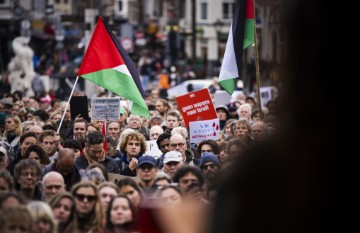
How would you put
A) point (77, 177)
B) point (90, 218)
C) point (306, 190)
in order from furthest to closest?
point (77, 177), point (90, 218), point (306, 190)

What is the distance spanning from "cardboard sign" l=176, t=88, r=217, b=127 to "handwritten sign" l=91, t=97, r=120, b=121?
836 mm

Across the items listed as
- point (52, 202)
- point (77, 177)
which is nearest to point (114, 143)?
point (77, 177)

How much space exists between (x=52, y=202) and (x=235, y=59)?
927cm

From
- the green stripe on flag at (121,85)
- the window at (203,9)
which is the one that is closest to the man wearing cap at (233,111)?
the green stripe on flag at (121,85)

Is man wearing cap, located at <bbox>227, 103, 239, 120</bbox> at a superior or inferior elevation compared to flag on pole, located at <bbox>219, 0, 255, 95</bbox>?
inferior

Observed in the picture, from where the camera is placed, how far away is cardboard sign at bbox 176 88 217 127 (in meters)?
15.3

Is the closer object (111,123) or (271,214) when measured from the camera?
(271,214)

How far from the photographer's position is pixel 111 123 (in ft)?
52.7

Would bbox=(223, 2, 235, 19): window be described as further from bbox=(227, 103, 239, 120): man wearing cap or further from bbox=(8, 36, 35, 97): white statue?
bbox=(227, 103, 239, 120): man wearing cap

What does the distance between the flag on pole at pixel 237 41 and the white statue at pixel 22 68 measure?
21.7 metres

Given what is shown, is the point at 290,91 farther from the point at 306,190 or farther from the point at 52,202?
the point at 52,202

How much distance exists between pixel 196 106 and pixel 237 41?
1.65 metres

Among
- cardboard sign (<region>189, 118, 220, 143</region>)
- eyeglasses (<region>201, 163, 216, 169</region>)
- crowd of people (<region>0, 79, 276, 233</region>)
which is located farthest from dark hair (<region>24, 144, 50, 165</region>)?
cardboard sign (<region>189, 118, 220, 143</region>)

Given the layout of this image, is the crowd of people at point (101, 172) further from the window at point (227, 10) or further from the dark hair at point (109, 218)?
the window at point (227, 10)
